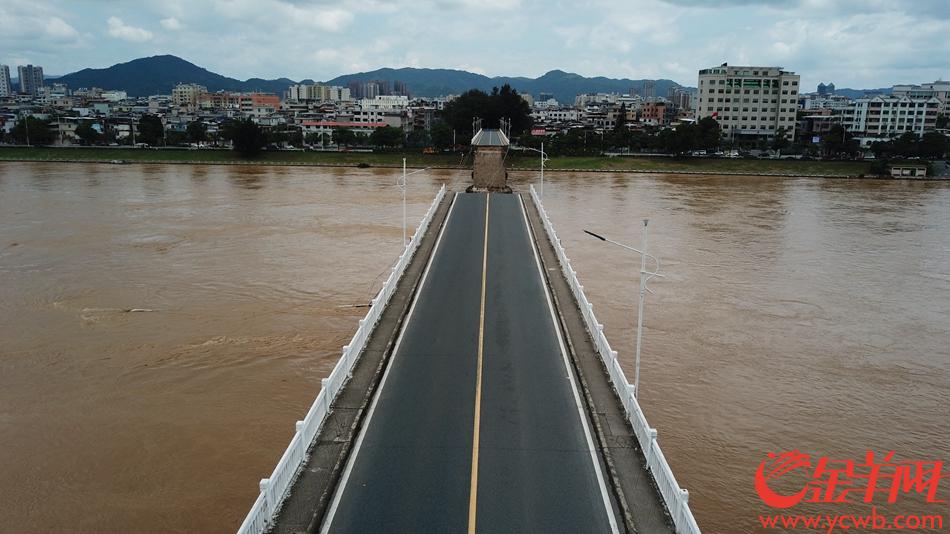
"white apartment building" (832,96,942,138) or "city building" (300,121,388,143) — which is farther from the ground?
"white apartment building" (832,96,942,138)

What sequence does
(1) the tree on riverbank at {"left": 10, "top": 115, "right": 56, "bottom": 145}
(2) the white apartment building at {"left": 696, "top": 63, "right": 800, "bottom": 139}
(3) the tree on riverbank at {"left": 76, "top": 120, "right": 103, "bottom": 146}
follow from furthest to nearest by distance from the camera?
(2) the white apartment building at {"left": 696, "top": 63, "right": 800, "bottom": 139} < (3) the tree on riverbank at {"left": 76, "top": 120, "right": 103, "bottom": 146} < (1) the tree on riverbank at {"left": 10, "top": 115, "right": 56, "bottom": 145}

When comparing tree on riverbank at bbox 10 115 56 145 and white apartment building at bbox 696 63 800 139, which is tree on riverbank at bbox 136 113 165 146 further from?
white apartment building at bbox 696 63 800 139

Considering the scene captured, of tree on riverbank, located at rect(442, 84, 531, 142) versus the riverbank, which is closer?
the riverbank

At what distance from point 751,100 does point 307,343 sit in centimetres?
12942

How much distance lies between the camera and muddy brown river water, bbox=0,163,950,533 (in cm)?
1630

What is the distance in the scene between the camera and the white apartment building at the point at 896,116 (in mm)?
137500

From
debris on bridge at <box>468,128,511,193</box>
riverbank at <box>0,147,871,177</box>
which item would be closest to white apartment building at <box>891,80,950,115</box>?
riverbank at <box>0,147,871,177</box>

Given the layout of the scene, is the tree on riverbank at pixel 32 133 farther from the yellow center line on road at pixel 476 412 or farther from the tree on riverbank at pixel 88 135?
the yellow center line on road at pixel 476 412

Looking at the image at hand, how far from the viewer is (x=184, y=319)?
2752cm

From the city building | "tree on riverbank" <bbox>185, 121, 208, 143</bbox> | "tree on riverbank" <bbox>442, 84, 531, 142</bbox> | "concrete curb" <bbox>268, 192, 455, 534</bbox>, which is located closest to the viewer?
"concrete curb" <bbox>268, 192, 455, 534</bbox>

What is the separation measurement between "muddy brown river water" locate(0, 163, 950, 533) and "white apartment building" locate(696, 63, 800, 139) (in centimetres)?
8474

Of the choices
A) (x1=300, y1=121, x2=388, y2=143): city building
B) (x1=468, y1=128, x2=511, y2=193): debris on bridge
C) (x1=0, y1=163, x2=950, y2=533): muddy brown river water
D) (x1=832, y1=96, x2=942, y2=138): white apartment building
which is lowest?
(x1=0, y1=163, x2=950, y2=533): muddy brown river water

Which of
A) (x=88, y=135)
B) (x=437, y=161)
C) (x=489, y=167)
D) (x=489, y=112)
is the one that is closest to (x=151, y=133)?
(x=88, y=135)

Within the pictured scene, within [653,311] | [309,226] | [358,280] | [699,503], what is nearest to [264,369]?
[358,280]
